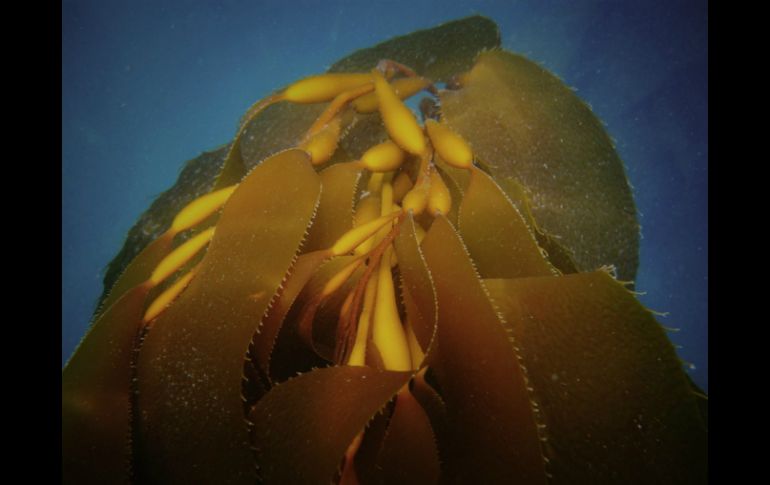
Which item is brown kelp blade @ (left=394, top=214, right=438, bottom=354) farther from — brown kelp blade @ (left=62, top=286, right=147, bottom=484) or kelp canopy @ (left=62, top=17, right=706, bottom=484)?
brown kelp blade @ (left=62, top=286, right=147, bottom=484)

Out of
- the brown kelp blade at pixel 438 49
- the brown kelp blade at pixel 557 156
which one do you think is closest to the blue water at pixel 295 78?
the brown kelp blade at pixel 438 49

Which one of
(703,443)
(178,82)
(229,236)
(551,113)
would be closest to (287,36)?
(178,82)

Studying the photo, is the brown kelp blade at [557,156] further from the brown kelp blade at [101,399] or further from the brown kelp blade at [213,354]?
the brown kelp blade at [101,399]

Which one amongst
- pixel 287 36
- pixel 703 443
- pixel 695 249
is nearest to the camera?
pixel 703 443

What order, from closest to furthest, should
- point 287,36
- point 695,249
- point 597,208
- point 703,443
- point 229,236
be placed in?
point 703,443 < point 229,236 < point 597,208 < point 695,249 < point 287,36

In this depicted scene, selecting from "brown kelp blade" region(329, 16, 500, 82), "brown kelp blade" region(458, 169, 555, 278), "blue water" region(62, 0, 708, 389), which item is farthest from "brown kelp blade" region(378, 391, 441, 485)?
"blue water" region(62, 0, 708, 389)
